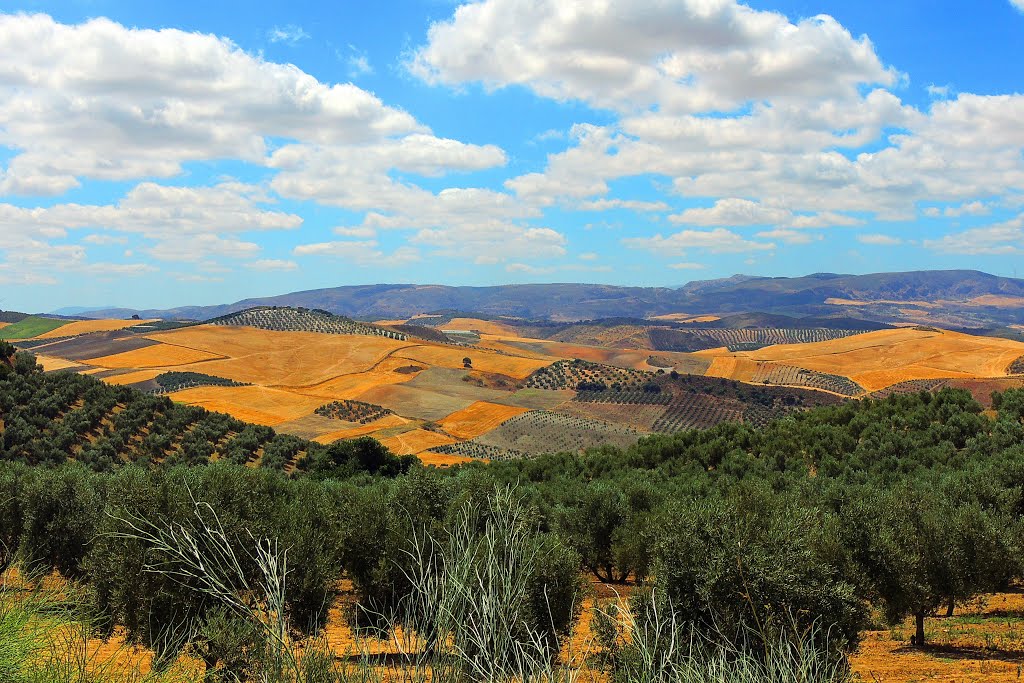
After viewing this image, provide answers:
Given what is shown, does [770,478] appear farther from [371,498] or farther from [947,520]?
[371,498]

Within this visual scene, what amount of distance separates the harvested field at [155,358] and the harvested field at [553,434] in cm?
8693

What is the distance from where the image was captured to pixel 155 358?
542 feet

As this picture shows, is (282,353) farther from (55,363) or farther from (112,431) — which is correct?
(112,431)

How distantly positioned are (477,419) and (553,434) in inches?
665

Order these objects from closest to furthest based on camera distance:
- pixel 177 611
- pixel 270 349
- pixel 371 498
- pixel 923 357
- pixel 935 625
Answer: pixel 177 611 → pixel 371 498 → pixel 935 625 → pixel 270 349 → pixel 923 357

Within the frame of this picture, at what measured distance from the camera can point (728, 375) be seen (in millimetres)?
187375

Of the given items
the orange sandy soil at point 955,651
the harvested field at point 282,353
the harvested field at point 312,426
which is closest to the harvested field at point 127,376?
the harvested field at point 282,353

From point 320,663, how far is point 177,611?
9429 millimetres

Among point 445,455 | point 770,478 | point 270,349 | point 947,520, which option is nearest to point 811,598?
point 947,520

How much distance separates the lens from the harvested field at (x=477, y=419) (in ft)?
392

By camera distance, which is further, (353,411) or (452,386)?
(452,386)

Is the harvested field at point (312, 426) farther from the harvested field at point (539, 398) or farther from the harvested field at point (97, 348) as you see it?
the harvested field at point (97, 348)

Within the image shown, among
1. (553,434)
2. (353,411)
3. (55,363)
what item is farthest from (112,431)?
(55,363)

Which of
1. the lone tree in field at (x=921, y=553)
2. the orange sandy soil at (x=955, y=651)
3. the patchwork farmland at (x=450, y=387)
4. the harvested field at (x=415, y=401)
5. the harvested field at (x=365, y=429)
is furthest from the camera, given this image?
the harvested field at (x=415, y=401)
